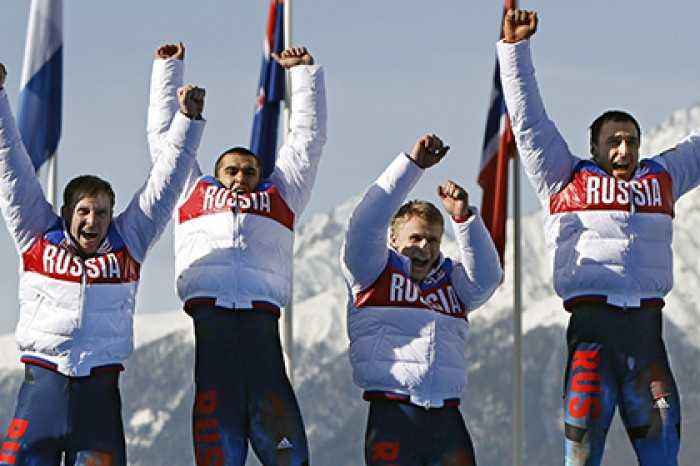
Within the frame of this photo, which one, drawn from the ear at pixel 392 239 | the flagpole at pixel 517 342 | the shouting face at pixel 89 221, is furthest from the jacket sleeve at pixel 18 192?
the flagpole at pixel 517 342

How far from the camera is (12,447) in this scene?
8.20 m

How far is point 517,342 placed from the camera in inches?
482

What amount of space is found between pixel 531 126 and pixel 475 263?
73cm

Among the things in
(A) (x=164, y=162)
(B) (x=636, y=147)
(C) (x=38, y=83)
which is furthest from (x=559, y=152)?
(C) (x=38, y=83)

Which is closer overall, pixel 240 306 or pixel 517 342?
pixel 240 306

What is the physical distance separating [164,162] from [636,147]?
226 cm

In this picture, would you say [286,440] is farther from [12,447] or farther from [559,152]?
[559,152]

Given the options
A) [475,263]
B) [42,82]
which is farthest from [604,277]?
[42,82]

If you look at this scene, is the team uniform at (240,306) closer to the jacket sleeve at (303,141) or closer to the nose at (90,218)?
the jacket sleeve at (303,141)

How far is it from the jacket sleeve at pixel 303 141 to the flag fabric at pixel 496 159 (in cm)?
417

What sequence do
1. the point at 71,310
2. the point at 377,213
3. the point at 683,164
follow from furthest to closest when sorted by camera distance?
the point at 683,164 < the point at 377,213 < the point at 71,310

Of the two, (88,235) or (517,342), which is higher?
(88,235)

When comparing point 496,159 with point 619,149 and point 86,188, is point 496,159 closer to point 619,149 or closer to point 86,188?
point 619,149

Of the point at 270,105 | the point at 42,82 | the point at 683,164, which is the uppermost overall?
the point at 270,105
